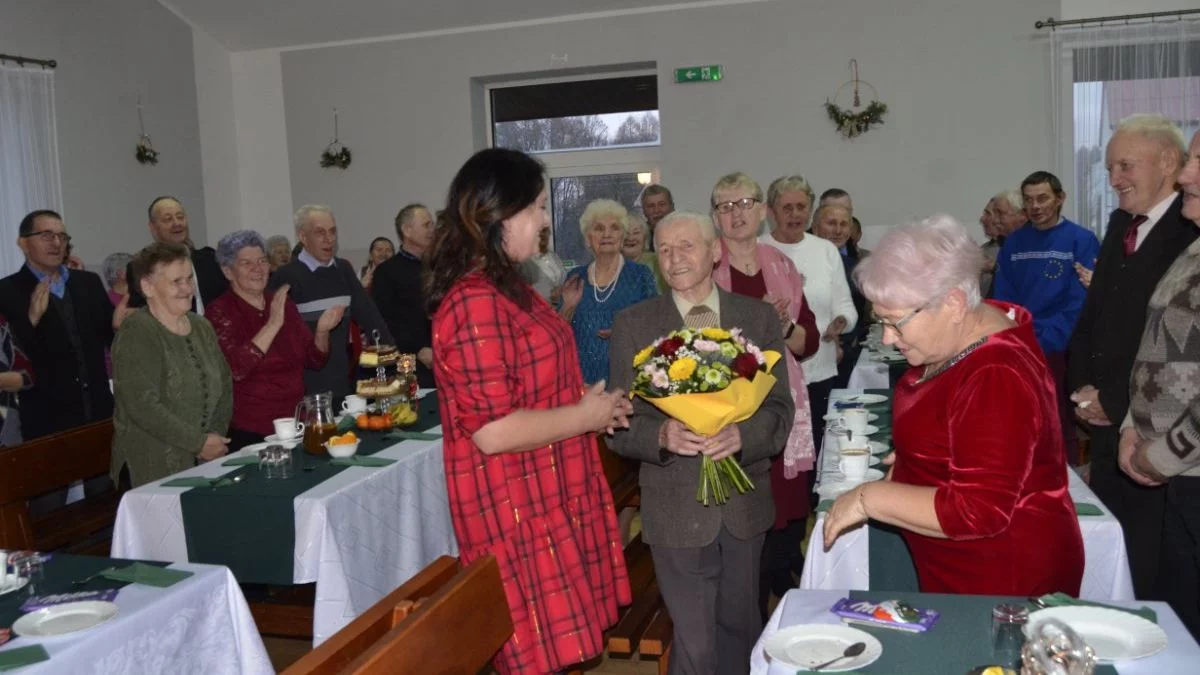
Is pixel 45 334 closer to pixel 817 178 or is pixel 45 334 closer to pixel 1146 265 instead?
pixel 1146 265

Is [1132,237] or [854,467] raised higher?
[1132,237]

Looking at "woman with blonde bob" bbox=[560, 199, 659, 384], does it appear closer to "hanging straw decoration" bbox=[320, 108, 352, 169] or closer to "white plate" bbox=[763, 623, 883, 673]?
"white plate" bbox=[763, 623, 883, 673]

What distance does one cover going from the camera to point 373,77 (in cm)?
1010

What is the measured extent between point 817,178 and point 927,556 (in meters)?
7.32

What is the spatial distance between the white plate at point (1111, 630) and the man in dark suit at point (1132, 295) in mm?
1530

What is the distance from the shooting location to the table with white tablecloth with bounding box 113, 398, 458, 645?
310 cm

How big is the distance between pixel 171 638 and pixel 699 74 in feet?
25.4

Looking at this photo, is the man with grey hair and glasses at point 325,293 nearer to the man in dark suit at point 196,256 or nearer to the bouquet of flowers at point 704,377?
the man in dark suit at point 196,256

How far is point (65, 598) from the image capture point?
7.44 feet

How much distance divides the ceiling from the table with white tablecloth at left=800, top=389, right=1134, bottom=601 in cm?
709

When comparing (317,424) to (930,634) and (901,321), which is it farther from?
(930,634)

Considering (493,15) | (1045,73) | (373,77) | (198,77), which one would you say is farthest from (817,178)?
(198,77)

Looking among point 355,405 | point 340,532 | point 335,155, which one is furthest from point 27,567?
point 335,155

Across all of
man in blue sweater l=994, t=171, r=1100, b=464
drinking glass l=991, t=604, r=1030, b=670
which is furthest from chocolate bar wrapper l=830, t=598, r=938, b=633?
man in blue sweater l=994, t=171, r=1100, b=464
